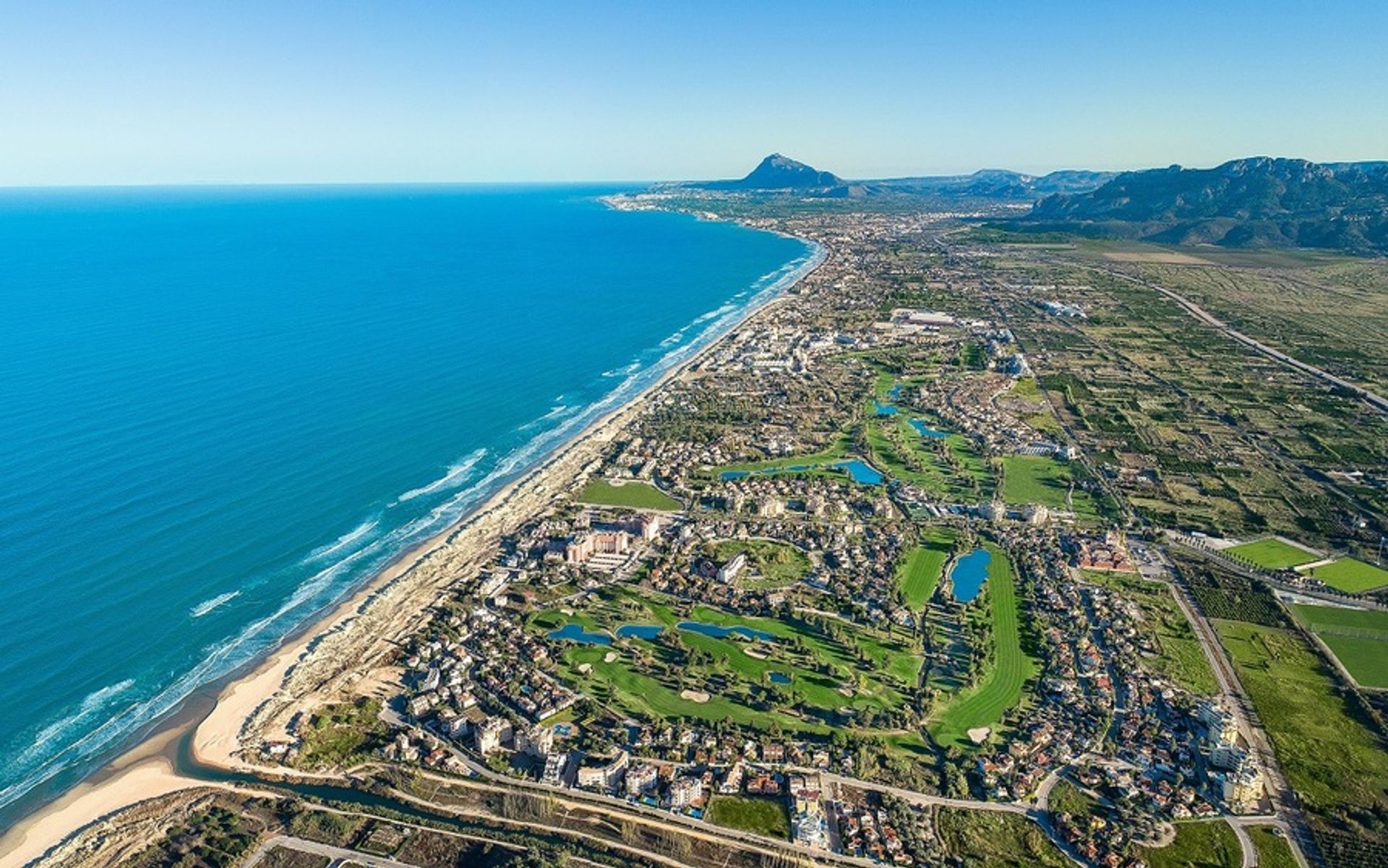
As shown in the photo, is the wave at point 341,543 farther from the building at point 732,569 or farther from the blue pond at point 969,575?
the blue pond at point 969,575

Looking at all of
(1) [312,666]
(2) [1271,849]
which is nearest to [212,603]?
(1) [312,666]

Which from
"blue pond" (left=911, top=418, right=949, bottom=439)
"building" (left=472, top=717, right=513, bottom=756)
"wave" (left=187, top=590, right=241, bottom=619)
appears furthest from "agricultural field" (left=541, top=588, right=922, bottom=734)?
"blue pond" (left=911, top=418, right=949, bottom=439)

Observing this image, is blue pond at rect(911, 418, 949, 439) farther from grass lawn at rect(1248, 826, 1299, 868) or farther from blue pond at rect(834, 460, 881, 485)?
grass lawn at rect(1248, 826, 1299, 868)

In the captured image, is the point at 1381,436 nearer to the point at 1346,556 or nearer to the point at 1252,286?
the point at 1346,556

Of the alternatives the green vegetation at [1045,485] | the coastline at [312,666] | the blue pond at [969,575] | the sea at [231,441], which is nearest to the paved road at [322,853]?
the coastline at [312,666]

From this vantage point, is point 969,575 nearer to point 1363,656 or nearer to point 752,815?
point 1363,656

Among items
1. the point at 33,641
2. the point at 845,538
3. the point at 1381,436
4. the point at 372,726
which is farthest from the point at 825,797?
the point at 1381,436
